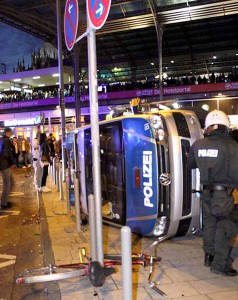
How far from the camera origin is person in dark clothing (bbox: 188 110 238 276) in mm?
4316

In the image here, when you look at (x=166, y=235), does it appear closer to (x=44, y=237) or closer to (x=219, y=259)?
(x=219, y=259)

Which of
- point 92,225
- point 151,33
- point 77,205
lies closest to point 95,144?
point 92,225

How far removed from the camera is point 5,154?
30.6 ft

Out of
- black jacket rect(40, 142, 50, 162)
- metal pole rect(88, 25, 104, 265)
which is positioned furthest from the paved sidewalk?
black jacket rect(40, 142, 50, 162)

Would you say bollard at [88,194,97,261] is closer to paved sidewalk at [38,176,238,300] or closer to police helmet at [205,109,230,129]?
paved sidewalk at [38,176,238,300]

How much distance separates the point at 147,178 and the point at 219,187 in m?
1.13

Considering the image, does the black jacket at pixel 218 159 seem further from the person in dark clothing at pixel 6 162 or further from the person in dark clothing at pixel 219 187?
the person in dark clothing at pixel 6 162

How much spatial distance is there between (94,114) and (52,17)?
23668 mm

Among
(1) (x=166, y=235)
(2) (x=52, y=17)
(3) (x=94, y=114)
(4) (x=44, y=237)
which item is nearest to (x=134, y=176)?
(1) (x=166, y=235)

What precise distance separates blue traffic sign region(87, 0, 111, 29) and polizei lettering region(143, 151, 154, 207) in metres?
2.06

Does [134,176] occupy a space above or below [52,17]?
below

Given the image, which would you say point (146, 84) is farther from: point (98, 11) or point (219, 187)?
point (98, 11)

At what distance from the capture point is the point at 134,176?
5309 millimetres

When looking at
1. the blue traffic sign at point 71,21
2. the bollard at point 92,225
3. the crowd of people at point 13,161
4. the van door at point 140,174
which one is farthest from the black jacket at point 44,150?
the bollard at point 92,225
